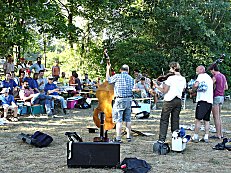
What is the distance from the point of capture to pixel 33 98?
11.0m

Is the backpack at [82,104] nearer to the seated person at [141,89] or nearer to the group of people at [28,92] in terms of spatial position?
the group of people at [28,92]

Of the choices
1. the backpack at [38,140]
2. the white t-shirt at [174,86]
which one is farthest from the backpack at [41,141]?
the white t-shirt at [174,86]

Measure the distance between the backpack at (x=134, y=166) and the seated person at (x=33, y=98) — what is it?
5741 mm

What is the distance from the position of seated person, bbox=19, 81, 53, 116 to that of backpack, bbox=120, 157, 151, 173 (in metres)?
5.74

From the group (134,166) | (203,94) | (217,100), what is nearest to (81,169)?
(134,166)

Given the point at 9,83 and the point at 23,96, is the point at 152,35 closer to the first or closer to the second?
the point at 23,96

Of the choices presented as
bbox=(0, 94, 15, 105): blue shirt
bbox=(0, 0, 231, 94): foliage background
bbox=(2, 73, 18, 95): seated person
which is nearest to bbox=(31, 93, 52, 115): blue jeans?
bbox=(2, 73, 18, 95): seated person

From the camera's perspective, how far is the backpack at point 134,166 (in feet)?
17.4

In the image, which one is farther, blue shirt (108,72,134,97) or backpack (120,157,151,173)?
blue shirt (108,72,134,97)

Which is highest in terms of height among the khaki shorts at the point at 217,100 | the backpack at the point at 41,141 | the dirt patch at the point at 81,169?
the khaki shorts at the point at 217,100

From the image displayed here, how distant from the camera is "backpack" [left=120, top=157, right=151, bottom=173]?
5.32m

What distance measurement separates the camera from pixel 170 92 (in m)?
6.79

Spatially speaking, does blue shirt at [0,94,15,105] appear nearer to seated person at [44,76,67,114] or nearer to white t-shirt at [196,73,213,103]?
seated person at [44,76,67,114]

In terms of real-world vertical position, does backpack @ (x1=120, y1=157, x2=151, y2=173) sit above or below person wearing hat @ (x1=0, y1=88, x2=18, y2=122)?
below
